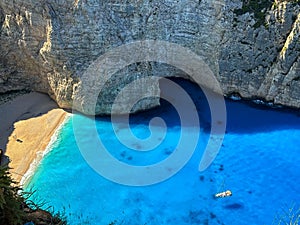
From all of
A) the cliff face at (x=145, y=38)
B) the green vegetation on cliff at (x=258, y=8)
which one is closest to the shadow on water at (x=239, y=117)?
the cliff face at (x=145, y=38)

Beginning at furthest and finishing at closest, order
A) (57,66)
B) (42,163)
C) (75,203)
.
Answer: (57,66), (42,163), (75,203)

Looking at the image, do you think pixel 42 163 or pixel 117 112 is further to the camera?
pixel 117 112

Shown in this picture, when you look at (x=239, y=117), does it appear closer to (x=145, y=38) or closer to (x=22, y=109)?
(x=145, y=38)

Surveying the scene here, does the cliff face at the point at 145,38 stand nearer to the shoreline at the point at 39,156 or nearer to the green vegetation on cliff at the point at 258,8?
the green vegetation on cliff at the point at 258,8

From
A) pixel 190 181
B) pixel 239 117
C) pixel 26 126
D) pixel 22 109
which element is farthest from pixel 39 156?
pixel 239 117

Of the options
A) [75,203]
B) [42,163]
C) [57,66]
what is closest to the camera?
[75,203]

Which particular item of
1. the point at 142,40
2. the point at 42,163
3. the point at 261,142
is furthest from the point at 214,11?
the point at 42,163

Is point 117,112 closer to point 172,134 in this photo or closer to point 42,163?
point 172,134
